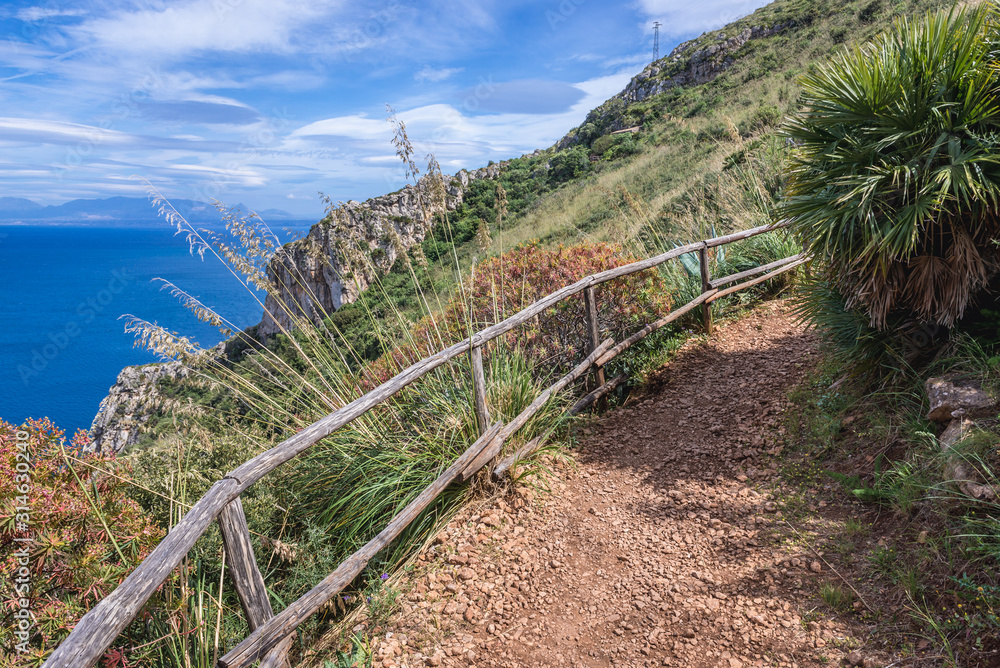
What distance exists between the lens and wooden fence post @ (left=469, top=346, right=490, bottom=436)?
386 centimetres

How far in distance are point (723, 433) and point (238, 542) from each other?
12.4 ft

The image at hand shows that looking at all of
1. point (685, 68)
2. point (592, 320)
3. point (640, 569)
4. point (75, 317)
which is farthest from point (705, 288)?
point (75, 317)

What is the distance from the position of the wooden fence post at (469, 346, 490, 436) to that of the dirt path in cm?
65

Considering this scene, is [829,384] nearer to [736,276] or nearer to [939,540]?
[939,540]

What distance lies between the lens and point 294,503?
386 centimetres

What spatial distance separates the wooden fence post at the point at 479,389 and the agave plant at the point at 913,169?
2.47 metres

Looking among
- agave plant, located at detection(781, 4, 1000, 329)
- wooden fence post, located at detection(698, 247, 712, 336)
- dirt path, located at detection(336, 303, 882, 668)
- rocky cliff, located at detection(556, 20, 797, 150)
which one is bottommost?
dirt path, located at detection(336, 303, 882, 668)

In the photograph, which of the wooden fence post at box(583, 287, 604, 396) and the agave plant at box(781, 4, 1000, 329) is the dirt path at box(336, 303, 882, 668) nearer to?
the wooden fence post at box(583, 287, 604, 396)

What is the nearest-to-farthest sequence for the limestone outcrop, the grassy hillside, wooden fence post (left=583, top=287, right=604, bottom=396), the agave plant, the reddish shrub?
the agave plant
wooden fence post (left=583, top=287, right=604, bottom=396)
the reddish shrub
the grassy hillside
the limestone outcrop

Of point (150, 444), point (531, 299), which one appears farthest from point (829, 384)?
point (150, 444)

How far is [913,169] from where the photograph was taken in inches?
124


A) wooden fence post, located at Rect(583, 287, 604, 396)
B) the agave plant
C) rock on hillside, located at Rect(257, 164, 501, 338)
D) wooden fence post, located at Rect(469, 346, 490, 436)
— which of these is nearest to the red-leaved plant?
rock on hillside, located at Rect(257, 164, 501, 338)

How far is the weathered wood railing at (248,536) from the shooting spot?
175 centimetres

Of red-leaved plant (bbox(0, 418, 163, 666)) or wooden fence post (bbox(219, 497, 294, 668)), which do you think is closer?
red-leaved plant (bbox(0, 418, 163, 666))
